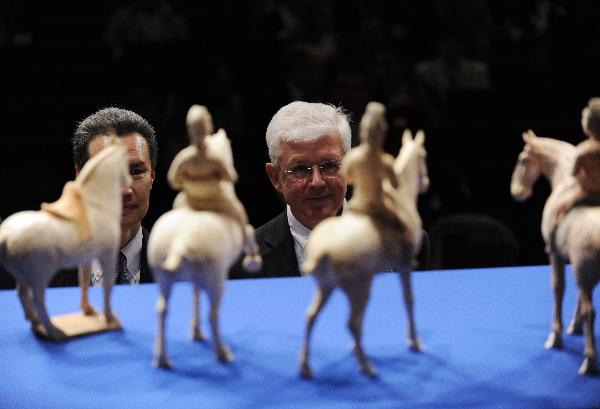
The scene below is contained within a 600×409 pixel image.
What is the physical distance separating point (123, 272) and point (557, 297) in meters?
0.93

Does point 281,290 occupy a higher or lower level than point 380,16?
lower

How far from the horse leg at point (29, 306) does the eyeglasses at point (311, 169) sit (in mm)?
614

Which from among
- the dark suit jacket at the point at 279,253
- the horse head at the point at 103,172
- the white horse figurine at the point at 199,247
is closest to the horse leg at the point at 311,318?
the white horse figurine at the point at 199,247

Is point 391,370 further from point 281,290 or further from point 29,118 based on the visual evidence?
point 29,118

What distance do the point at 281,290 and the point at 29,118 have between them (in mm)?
2312

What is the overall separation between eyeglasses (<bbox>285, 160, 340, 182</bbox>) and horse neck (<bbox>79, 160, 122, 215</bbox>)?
545 mm

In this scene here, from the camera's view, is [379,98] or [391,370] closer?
[391,370]

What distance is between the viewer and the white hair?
1631 millimetres

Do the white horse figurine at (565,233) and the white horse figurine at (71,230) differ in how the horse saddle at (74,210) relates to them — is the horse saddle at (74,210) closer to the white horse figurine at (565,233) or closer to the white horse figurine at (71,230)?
the white horse figurine at (71,230)

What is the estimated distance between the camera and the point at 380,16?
460cm

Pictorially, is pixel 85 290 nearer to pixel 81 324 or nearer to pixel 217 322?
pixel 81 324

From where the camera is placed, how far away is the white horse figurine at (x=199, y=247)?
3.36ft

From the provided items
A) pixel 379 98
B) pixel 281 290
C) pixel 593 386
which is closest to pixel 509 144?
pixel 379 98

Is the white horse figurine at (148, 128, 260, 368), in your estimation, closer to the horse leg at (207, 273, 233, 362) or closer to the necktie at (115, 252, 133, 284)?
the horse leg at (207, 273, 233, 362)
